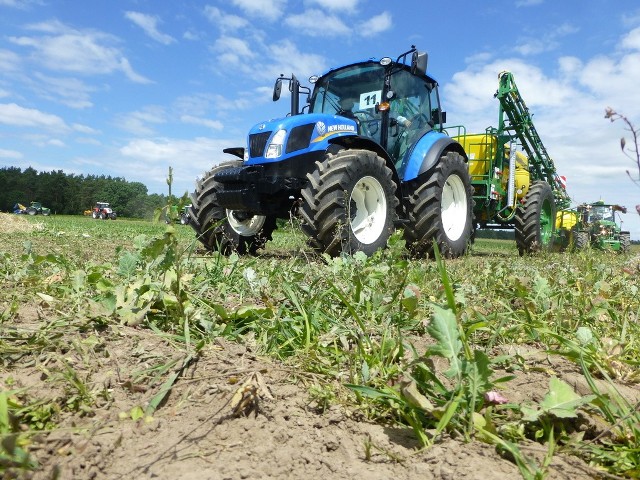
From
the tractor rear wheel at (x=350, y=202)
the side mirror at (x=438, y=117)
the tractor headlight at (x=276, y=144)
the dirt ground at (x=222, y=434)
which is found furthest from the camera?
the side mirror at (x=438, y=117)

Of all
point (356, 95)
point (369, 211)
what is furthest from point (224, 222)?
point (356, 95)

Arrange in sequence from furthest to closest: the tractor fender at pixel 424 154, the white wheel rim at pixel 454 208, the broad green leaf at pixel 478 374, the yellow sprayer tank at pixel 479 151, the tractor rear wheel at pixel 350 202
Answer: the yellow sprayer tank at pixel 479 151
the white wheel rim at pixel 454 208
the tractor fender at pixel 424 154
the tractor rear wheel at pixel 350 202
the broad green leaf at pixel 478 374

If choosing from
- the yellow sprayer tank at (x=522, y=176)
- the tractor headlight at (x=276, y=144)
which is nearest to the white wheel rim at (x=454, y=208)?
the tractor headlight at (x=276, y=144)

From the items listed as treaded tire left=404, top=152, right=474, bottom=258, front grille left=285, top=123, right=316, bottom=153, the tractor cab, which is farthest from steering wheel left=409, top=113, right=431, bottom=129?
front grille left=285, top=123, right=316, bottom=153

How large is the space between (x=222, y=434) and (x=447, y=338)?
61cm

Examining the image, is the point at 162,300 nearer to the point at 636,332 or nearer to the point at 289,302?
the point at 289,302

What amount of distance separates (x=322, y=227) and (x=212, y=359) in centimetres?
334

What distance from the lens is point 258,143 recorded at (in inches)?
220

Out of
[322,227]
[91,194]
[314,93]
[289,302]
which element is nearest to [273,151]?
[322,227]

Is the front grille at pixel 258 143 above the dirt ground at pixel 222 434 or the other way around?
above

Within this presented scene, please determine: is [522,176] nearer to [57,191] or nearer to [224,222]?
[224,222]

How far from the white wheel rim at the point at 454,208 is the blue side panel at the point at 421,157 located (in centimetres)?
82

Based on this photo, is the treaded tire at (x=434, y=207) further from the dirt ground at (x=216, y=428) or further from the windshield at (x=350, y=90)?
the dirt ground at (x=216, y=428)

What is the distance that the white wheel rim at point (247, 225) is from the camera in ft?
20.7
